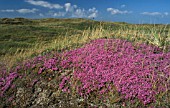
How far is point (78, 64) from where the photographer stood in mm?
11656

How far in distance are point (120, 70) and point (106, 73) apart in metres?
0.58

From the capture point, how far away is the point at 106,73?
1055cm

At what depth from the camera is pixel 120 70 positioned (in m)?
10.5

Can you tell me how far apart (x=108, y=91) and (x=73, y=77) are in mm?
1822

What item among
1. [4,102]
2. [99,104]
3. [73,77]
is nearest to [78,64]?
[73,77]

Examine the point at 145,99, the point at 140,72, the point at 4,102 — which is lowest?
the point at 4,102

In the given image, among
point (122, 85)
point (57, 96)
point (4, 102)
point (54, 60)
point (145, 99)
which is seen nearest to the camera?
point (145, 99)

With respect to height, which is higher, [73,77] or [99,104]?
[73,77]

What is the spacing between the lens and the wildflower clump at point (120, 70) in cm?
948

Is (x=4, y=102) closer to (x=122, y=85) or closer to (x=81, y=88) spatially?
(x=81, y=88)

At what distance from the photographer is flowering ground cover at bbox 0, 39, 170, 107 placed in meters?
9.43

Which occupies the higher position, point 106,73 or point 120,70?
point 120,70

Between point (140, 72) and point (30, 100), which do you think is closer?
point (140, 72)

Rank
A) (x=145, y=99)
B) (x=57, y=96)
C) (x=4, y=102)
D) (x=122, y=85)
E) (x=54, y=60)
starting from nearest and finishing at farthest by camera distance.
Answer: (x=145, y=99)
(x=122, y=85)
(x=57, y=96)
(x=4, y=102)
(x=54, y=60)
